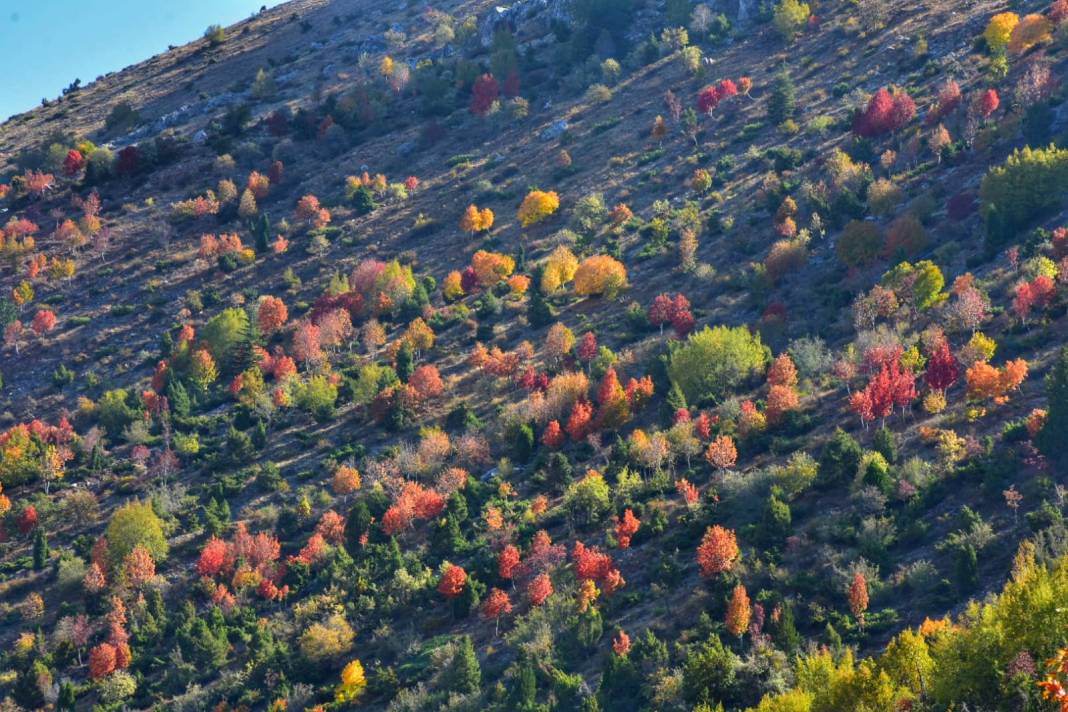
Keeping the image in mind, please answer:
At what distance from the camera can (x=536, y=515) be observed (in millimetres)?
72812

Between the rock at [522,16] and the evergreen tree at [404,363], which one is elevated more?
the rock at [522,16]

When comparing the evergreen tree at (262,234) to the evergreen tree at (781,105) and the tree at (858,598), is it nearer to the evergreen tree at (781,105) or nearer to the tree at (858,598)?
the evergreen tree at (781,105)

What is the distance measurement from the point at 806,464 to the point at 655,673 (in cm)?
1873

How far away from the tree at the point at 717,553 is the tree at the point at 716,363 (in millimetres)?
19183

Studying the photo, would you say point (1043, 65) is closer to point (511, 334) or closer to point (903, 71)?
point (903, 71)

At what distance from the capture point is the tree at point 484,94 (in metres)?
146

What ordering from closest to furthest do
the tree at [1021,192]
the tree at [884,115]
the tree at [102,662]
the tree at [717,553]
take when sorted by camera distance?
the tree at [717,553], the tree at [102,662], the tree at [1021,192], the tree at [884,115]

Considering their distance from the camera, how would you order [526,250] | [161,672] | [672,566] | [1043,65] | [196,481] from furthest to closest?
[526,250] → [1043,65] → [196,481] → [161,672] → [672,566]

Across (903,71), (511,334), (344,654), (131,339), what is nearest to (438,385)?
(511,334)

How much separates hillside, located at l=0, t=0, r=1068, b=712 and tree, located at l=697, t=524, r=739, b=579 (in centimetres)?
24

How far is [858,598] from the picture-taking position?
5469 cm

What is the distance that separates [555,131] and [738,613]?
9104cm

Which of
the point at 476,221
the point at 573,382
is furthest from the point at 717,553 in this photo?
the point at 476,221

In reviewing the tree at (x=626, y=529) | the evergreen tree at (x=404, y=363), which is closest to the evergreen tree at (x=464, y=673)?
the tree at (x=626, y=529)
